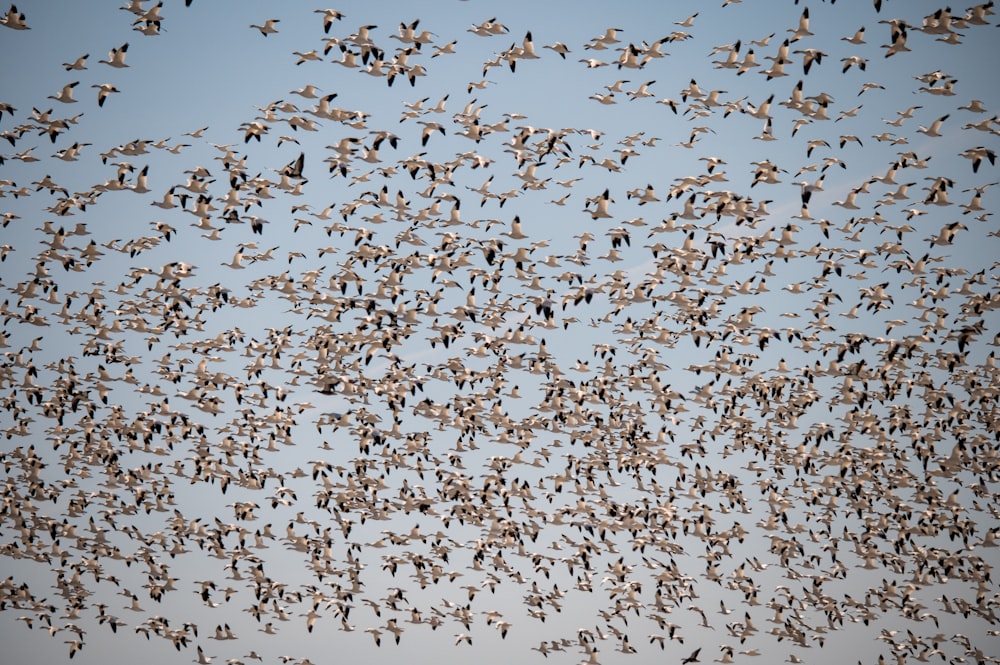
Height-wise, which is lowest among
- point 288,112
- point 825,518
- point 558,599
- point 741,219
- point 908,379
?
point 558,599

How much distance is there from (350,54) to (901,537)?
36.2m

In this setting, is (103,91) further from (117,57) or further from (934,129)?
(934,129)

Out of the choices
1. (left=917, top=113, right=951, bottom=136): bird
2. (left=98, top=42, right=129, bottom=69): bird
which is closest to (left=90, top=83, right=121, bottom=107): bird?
(left=98, top=42, right=129, bottom=69): bird

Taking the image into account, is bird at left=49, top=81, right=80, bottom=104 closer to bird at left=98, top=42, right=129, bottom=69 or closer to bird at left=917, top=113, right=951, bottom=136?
bird at left=98, top=42, right=129, bottom=69

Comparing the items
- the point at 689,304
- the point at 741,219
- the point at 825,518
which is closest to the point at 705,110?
the point at 741,219

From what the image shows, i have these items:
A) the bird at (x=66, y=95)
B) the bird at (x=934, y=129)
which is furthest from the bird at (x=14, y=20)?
the bird at (x=934, y=129)

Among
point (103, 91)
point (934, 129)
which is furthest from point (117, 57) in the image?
point (934, 129)

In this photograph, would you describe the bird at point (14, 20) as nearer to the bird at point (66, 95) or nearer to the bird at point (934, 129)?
the bird at point (66, 95)

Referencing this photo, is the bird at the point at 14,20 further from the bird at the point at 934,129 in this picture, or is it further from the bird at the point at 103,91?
the bird at the point at 934,129

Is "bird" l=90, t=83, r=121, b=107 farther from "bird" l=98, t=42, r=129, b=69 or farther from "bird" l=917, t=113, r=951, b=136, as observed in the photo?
"bird" l=917, t=113, r=951, b=136

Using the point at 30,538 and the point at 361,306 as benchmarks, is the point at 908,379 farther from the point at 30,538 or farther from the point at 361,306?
the point at 30,538

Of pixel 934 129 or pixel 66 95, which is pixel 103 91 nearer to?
pixel 66 95

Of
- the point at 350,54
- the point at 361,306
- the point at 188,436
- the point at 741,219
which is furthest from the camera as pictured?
the point at 188,436

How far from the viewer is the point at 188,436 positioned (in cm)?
5938
